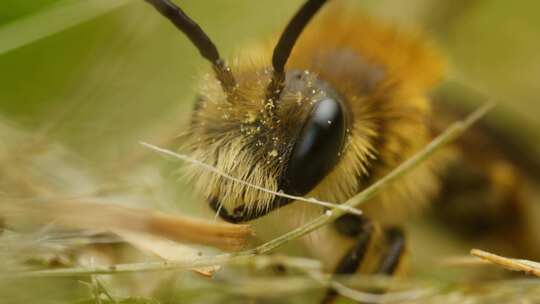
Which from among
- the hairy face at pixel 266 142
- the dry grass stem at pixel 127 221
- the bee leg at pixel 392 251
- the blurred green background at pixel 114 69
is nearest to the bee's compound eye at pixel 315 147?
the hairy face at pixel 266 142

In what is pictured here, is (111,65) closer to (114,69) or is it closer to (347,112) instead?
(114,69)

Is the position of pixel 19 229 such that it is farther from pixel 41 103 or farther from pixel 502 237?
pixel 502 237

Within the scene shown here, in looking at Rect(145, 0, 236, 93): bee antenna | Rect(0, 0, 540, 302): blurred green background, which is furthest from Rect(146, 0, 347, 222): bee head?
Rect(0, 0, 540, 302): blurred green background

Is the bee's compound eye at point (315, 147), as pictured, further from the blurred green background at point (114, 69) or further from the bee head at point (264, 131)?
the blurred green background at point (114, 69)

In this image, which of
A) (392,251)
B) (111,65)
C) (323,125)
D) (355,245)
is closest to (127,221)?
(323,125)

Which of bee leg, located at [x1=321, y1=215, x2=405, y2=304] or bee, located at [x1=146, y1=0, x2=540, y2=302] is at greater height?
bee, located at [x1=146, y1=0, x2=540, y2=302]

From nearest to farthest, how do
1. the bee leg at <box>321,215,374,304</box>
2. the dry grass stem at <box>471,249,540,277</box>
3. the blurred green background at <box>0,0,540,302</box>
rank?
1. the dry grass stem at <box>471,249,540,277</box>
2. the bee leg at <box>321,215,374,304</box>
3. the blurred green background at <box>0,0,540,302</box>

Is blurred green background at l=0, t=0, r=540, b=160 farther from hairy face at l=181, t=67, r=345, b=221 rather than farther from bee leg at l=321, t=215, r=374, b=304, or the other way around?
bee leg at l=321, t=215, r=374, b=304
